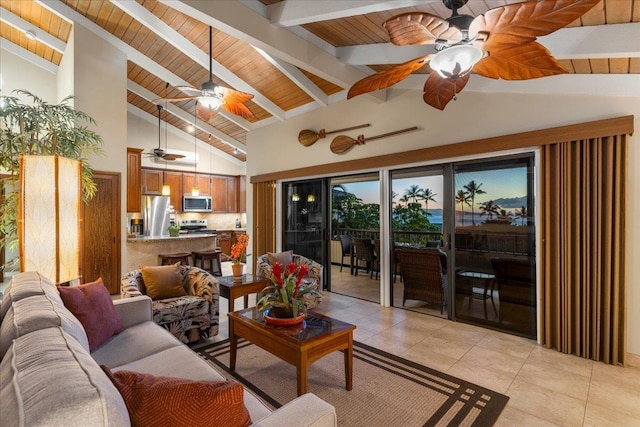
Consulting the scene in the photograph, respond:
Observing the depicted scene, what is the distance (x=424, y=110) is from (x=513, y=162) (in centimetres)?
130

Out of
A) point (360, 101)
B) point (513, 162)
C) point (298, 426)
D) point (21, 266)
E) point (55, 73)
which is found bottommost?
point (298, 426)

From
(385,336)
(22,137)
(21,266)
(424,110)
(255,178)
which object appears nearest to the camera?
(21,266)

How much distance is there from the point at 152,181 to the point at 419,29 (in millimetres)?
7952

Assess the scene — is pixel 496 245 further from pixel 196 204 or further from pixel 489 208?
pixel 196 204

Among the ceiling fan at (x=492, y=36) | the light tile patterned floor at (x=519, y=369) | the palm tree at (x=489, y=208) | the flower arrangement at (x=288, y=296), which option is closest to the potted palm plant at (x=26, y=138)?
the flower arrangement at (x=288, y=296)

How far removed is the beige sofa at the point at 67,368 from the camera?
2.52 ft

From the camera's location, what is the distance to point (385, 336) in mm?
3617

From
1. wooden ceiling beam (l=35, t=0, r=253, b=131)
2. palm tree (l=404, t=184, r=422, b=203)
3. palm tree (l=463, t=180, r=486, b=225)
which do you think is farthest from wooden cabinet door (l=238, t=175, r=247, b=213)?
palm tree (l=463, t=180, r=486, b=225)

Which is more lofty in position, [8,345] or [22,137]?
[22,137]

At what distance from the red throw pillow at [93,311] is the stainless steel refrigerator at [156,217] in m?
5.15

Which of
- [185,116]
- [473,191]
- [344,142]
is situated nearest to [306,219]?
[344,142]

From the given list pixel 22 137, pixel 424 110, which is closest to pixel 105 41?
pixel 22 137

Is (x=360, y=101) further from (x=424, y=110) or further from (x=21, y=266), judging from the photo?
(x=21, y=266)

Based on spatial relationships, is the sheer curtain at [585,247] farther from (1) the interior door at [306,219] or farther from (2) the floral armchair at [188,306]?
(2) the floral armchair at [188,306]
